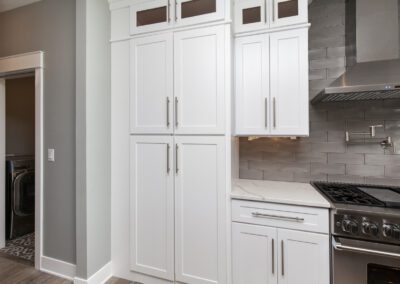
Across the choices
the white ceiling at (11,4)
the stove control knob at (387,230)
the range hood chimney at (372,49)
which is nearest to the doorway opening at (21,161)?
the white ceiling at (11,4)

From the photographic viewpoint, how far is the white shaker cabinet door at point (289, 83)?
180cm

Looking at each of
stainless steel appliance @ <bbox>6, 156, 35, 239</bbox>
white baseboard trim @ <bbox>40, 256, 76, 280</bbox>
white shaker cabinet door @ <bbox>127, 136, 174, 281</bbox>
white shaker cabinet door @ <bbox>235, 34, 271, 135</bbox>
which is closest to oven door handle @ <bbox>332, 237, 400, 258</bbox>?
white shaker cabinet door @ <bbox>235, 34, 271, 135</bbox>

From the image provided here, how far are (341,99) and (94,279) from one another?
8.81ft

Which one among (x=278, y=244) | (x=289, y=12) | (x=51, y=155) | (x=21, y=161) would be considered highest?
(x=289, y=12)

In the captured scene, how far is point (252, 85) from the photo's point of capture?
1933mm

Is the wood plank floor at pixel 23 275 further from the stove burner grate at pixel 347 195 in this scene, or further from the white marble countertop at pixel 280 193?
the stove burner grate at pixel 347 195

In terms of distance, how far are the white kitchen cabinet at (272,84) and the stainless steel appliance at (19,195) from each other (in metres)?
2.82

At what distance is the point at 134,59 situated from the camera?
199cm

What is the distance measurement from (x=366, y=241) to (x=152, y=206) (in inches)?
61.4

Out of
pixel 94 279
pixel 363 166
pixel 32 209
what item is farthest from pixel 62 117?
pixel 363 166

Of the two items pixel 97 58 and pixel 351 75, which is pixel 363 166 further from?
pixel 97 58

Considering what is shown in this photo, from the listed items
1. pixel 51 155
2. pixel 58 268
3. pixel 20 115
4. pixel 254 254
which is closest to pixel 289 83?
pixel 254 254

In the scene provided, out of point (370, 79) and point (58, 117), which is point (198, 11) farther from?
point (58, 117)

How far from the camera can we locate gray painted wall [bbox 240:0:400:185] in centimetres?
196
